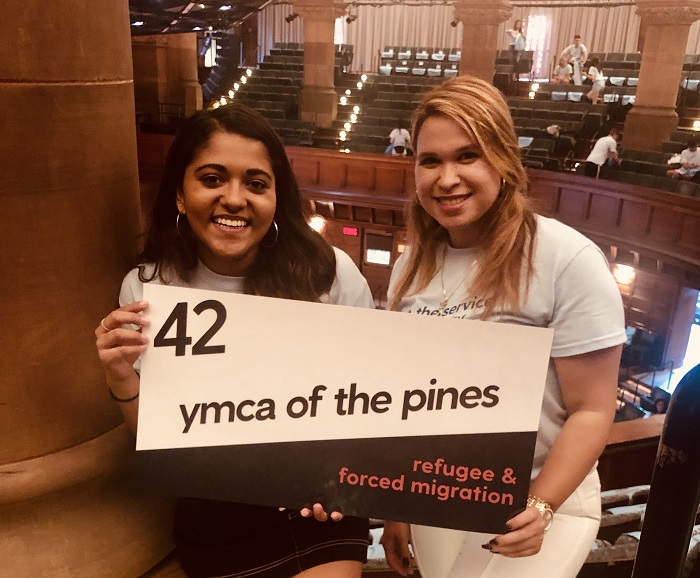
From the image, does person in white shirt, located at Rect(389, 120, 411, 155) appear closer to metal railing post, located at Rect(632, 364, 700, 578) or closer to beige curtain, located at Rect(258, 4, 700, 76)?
beige curtain, located at Rect(258, 4, 700, 76)

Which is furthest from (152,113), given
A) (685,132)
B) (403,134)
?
(685,132)

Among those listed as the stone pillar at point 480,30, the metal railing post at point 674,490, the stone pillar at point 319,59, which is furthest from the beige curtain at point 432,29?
the metal railing post at point 674,490

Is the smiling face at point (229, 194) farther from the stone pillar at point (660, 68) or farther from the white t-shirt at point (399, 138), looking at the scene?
the stone pillar at point (660, 68)

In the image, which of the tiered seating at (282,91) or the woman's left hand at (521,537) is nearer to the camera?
the woman's left hand at (521,537)

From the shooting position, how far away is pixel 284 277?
1.70 metres

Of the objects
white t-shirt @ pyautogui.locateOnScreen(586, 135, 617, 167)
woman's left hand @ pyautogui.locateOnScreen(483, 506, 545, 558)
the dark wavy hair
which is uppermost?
the dark wavy hair

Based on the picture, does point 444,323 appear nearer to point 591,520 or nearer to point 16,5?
point 591,520

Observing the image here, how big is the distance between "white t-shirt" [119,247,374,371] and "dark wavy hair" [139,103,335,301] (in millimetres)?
18

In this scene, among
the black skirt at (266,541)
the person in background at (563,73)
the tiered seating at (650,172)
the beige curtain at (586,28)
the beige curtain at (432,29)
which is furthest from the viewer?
the beige curtain at (432,29)

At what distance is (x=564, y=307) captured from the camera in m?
1.49

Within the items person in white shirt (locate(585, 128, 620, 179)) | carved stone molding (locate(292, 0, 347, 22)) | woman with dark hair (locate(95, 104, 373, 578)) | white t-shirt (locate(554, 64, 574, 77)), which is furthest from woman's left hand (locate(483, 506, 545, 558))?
white t-shirt (locate(554, 64, 574, 77))

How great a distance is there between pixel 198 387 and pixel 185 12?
2.44 meters

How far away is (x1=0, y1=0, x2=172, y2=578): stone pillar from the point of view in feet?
4.83

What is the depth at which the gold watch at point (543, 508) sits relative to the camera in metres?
1.46
